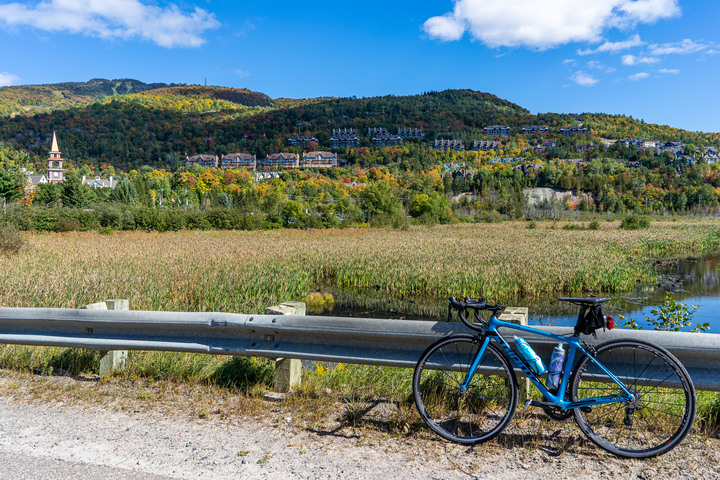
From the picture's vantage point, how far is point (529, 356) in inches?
121

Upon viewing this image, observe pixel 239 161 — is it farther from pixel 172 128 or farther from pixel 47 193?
pixel 47 193

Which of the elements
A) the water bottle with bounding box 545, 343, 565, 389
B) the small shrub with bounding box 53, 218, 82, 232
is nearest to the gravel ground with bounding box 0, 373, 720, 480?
the water bottle with bounding box 545, 343, 565, 389

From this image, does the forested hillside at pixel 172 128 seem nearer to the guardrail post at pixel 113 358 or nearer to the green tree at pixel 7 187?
the green tree at pixel 7 187

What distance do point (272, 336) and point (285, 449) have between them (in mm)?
1005

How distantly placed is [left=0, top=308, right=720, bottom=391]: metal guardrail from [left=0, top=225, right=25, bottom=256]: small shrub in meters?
12.8

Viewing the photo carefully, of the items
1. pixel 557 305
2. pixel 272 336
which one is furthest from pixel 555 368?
pixel 557 305

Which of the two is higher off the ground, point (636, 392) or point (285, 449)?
point (636, 392)

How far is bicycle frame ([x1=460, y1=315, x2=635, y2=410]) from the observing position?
2.95 m

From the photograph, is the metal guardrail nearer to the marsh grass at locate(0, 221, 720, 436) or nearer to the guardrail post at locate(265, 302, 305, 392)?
the guardrail post at locate(265, 302, 305, 392)

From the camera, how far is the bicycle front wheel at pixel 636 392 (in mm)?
2906

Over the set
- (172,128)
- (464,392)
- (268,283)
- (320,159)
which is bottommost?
(268,283)

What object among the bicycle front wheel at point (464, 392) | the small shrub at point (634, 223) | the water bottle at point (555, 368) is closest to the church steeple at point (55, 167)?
the small shrub at point (634, 223)

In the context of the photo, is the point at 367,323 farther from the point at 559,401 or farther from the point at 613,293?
the point at 613,293

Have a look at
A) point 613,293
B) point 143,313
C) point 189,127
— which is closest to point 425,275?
point 613,293
